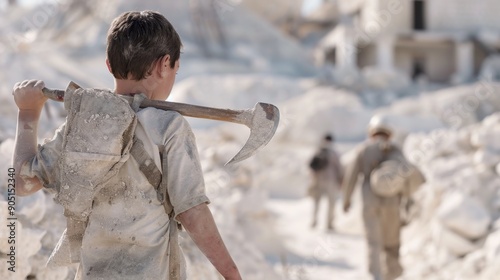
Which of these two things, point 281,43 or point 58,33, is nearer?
point 58,33

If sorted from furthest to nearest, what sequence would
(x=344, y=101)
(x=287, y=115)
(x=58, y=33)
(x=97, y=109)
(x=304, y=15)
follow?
(x=304, y=15) → (x=58, y=33) → (x=344, y=101) → (x=287, y=115) → (x=97, y=109)

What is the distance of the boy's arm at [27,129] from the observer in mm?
1792

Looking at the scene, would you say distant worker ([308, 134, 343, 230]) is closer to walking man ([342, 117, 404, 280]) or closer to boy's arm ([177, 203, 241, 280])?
walking man ([342, 117, 404, 280])

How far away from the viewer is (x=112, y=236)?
1676mm

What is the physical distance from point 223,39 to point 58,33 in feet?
21.2

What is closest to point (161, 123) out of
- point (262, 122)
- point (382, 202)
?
point (262, 122)

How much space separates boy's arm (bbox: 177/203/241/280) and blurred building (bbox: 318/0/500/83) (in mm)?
25863

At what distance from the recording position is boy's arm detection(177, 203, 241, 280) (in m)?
1.65

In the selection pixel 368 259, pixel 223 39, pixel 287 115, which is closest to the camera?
pixel 368 259

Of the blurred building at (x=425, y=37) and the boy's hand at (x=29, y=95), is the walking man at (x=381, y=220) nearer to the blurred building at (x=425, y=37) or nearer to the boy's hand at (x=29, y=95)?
the boy's hand at (x=29, y=95)

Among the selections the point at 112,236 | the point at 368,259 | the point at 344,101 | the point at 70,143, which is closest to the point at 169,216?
the point at 112,236

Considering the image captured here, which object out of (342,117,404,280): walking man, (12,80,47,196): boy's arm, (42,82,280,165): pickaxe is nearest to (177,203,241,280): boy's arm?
(42,82,280,165): pickaxe

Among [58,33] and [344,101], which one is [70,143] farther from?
[58,33]

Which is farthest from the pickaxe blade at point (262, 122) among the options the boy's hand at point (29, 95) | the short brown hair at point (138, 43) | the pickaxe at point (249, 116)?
the boy's hand at point (29, 95)
